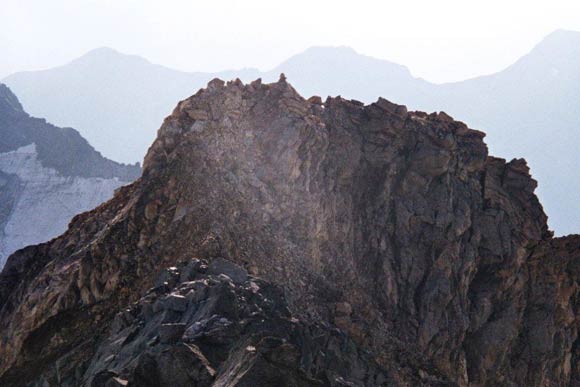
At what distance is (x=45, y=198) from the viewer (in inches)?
5728

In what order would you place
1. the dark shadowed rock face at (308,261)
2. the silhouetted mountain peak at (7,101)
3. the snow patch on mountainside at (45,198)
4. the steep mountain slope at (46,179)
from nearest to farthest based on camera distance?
the dark shadowed rock face at (308,261)
the snow patch on mountainside at (45,198)
the steep mountain slope at (46,179)
the silhouetted mountain peak at (7,101)

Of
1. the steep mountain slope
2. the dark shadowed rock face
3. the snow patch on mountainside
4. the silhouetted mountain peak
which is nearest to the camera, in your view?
A: the dark shadowed rock face

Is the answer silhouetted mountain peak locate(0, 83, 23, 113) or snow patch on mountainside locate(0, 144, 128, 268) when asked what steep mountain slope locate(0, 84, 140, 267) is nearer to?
snow patch on mountainside locate(0, 144, 128, 268)

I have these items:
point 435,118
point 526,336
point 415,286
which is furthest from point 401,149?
point 526,336

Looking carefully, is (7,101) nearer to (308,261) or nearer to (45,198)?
(45,198)

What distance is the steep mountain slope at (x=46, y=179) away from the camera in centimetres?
14138

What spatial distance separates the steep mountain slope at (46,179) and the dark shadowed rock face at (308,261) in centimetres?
11487

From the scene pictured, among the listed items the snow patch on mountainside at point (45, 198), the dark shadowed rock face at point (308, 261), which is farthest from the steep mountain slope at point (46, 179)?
the dark shadowed rock face at point (308, 261)

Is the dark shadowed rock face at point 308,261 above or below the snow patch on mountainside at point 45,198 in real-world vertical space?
above

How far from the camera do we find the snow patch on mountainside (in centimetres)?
14025

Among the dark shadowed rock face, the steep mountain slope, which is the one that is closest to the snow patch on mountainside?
the steep mountain slope

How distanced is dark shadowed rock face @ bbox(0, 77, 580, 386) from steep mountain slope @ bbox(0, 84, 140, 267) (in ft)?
377

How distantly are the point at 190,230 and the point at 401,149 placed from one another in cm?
1949

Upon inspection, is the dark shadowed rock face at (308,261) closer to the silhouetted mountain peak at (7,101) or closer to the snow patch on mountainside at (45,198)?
the snow patch on mountainside at (45,198)
